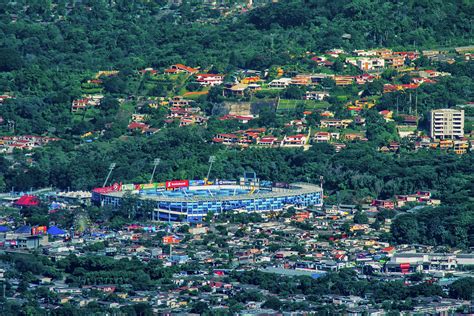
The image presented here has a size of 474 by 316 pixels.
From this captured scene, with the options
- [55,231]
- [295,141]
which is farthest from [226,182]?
[55,231]

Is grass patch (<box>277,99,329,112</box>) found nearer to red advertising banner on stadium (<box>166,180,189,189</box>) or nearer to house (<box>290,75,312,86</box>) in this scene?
house (<box>290,75,312,86</box>)

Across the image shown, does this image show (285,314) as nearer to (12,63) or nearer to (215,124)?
(215,124)

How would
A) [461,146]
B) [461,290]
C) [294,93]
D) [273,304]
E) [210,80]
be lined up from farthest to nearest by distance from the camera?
[210,80] < [294,93] < [461,146] < [461,290] < [273,304]

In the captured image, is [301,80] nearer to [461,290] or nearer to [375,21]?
[375,21]

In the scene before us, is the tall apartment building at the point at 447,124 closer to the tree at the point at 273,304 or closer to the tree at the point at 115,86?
the tree at the point at 115,86

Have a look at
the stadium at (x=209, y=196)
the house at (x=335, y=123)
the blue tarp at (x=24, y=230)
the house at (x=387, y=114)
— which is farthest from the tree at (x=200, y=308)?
the house at (x=387, y=114)

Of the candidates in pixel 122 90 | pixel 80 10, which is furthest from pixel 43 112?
pixel 80 10

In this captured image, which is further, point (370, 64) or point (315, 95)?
point (370, 64)

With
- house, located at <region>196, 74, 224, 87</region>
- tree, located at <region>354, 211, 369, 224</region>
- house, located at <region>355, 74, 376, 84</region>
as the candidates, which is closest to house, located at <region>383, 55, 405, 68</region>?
house, located at <region>355, 74, 376, 84</region>
